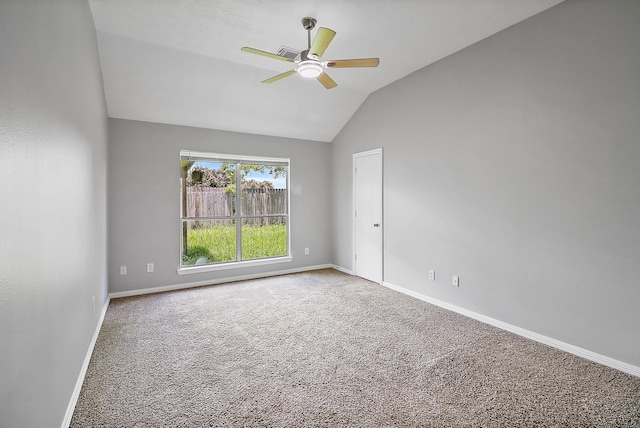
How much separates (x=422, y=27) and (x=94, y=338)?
4.19 meters

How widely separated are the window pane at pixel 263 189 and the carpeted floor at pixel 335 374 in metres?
2.07

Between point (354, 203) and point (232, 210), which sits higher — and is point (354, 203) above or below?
above

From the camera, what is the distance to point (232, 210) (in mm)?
5098

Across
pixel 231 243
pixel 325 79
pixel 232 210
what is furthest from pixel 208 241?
pixel 325 79

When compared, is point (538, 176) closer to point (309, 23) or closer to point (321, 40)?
point (321, 40)

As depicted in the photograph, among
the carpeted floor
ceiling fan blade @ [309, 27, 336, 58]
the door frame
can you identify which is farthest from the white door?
ceiling fan blade @ [309, 27, 336, 58]

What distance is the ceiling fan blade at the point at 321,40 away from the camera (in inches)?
86.9

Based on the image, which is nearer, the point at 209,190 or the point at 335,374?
the point at 335,374

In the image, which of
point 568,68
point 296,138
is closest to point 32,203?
point 568,68

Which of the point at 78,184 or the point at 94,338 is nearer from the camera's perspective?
the point at 78,184

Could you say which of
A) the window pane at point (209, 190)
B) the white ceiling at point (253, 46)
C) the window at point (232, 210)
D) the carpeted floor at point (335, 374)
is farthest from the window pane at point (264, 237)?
the carpeted floor at point (335, 374)

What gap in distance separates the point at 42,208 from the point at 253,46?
264 centimetres

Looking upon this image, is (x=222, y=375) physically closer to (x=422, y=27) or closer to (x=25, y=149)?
(x=25, y=149)

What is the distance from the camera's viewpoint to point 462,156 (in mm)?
3482
